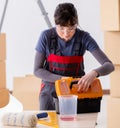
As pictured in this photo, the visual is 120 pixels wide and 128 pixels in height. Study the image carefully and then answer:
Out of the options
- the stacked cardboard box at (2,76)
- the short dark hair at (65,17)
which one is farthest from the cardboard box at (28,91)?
the short dark hair at (65,17)

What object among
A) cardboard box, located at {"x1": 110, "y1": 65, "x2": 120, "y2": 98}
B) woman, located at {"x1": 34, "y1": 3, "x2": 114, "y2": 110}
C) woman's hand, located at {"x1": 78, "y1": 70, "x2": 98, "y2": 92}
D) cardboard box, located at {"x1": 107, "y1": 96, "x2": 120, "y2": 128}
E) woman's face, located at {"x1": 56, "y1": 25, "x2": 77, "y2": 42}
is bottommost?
cardboard box, located at {"x1": 107, "y1": 96, "x2": 120, "y2": 128}

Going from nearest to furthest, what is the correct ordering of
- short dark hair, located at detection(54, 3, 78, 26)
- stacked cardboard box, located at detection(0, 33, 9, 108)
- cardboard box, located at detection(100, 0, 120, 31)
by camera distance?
short dark hair, located at detection(54, 3, 78, 26) → cardboard box, located at detection(100, 0, 120, 31) → stacked cardboard box, located at detection(0, 33, 9, 108)

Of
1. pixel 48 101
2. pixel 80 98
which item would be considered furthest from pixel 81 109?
pixel 48 101

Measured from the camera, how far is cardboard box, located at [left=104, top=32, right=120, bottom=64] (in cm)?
225

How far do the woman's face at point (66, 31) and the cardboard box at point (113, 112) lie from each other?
772 millimetres

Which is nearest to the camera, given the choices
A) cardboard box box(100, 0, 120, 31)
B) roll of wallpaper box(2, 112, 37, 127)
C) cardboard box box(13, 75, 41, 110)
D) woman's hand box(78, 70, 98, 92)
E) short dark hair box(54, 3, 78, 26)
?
roll of wallpaper box(2, 112, 37, 127)

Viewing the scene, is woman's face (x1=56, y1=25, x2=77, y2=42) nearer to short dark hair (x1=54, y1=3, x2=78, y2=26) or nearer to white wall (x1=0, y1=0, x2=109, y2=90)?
short dark hair (x1=54, y1=3, x2=78, y2=26)

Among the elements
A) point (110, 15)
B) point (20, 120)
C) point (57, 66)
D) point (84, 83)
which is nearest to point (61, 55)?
point (57, 66)

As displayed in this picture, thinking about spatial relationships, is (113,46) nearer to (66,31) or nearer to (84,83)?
(66,31)

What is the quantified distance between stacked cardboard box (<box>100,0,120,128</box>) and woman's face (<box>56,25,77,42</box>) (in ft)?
1.97

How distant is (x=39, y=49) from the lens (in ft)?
5.58

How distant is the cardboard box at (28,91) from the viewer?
297 cm

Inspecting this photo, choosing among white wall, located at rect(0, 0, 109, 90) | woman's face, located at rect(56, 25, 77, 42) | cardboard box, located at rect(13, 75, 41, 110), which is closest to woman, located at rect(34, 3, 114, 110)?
woman's face, located at rect(56, 25, 77, 42)

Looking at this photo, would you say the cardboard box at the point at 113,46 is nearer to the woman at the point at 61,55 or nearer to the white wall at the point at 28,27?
the woman at the point at 61,55
